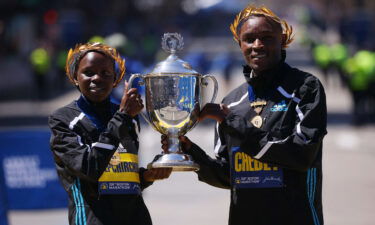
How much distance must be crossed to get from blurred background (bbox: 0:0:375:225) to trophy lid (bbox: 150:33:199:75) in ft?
10.7

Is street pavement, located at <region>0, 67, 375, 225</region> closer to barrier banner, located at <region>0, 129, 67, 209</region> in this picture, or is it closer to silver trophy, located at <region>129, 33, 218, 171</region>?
barrier banner, located at <region>0, 129, 67, 209</region>

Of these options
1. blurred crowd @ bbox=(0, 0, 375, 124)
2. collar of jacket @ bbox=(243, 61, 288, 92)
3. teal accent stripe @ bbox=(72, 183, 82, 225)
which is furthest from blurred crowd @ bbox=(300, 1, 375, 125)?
teal accent stripe @ bbox=(72, 183, 82, 225)

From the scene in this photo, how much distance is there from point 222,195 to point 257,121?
881cm

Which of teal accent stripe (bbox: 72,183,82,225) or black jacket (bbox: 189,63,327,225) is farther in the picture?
teal accent stripe (bbox: 72,183,82,225)

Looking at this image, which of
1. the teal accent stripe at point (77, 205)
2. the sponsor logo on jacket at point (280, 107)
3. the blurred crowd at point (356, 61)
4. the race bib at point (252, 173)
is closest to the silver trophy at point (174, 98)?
the race bib at point (252, 173)

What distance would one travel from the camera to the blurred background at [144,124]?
1180 centimetres

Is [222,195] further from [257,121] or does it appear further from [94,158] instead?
[94,158]

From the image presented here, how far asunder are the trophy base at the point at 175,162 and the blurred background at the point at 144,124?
3195 mm

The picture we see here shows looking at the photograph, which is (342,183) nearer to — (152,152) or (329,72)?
(152,152)

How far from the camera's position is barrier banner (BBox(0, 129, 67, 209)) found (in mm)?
11742

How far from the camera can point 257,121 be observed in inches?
213

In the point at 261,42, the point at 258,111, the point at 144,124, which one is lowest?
the point at 258,111

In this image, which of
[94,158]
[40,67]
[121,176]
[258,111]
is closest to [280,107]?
[258,111]

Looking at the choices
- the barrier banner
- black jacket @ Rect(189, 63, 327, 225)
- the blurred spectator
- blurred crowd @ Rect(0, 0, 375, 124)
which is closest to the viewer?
black jacket @ Rect(189, 63, 327, 225)
